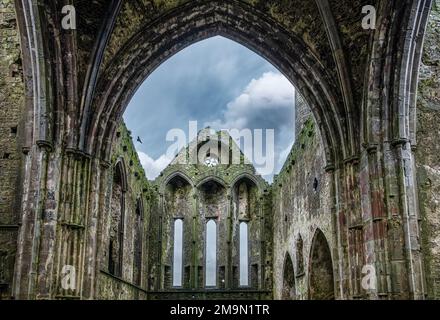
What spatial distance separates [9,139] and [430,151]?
6737mm

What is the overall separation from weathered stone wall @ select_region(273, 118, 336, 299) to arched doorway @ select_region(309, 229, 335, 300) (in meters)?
0.15

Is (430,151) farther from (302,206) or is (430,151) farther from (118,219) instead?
(118,219)

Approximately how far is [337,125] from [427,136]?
1.42 m

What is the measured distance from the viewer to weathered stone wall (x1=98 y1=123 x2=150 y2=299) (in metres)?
12.7

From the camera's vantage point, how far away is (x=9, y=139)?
847cm

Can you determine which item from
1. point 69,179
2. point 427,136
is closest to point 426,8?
point 427,136

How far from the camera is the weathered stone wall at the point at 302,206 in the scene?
11477mm

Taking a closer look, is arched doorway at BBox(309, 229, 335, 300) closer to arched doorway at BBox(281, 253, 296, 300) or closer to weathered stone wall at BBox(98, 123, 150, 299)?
arched doorway at BBox(281, 253, 296, 300)

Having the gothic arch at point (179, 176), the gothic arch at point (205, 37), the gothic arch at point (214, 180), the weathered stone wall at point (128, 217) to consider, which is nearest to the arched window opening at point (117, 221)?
the weathered stone wall at point (128, 217)

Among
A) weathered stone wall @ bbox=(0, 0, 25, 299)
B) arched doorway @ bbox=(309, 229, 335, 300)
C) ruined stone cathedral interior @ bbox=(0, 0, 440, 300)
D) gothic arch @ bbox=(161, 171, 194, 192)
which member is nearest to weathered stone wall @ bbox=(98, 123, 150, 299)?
gothic arch @ bbox=(161, 171, 194, 192)

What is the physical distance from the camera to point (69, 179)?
7797 millimetres

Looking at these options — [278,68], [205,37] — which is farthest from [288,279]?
[205,37]

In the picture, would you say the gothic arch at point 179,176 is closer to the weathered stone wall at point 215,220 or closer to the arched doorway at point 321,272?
the weathered stone wall at point 215,220

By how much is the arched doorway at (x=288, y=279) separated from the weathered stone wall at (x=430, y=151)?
25.2 ft
